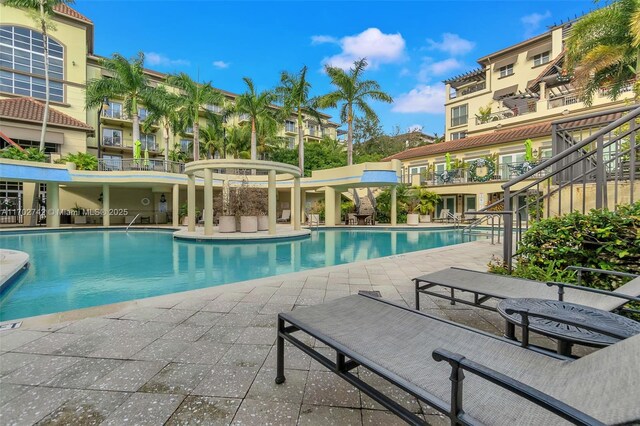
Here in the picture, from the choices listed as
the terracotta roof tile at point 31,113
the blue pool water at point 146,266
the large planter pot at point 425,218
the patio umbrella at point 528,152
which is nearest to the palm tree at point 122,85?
the terracotta roof tile at point 31,113

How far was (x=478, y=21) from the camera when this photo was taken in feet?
43.6

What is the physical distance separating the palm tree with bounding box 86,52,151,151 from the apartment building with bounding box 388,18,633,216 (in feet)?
70.0

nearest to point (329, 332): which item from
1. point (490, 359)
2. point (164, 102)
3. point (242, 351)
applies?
point (490, 359)

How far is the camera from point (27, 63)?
23.7 meters

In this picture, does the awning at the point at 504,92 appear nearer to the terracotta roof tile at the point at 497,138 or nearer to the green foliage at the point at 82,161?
the terracotta roof tile at the point at 497,138

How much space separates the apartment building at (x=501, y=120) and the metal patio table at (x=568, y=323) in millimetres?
19062

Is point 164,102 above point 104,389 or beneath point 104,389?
above

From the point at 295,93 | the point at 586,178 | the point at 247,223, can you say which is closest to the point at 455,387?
the point at 586,178

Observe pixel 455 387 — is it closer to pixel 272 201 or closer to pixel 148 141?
pixel 272 201

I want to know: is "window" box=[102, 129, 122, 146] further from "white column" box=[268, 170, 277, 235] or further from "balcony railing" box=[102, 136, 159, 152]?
"white column" box=[268, 170, 277, 235]

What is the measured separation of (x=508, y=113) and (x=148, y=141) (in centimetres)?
3344

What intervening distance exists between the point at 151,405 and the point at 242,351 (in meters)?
0.82

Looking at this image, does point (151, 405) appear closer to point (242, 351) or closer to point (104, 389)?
point (104, 389)

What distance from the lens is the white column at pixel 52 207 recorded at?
60.2 ft
